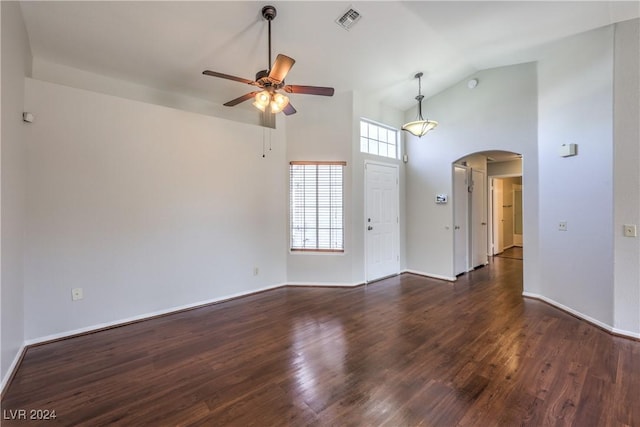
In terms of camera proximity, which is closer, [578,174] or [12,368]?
[12,368]

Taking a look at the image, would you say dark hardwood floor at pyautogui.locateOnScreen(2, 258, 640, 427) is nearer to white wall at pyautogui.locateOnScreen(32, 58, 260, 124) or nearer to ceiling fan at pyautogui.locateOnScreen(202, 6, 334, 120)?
ceiling fan at pyautogui.locateOnScreen(202, 6, 334, 120)

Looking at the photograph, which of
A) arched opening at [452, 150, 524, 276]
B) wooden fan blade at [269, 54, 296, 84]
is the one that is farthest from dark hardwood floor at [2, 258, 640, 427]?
wooden fan blade at [269, 54, 296, 84]

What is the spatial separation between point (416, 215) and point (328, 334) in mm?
3315

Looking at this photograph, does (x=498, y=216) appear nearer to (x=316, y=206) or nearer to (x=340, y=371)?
(x=316, y=206)

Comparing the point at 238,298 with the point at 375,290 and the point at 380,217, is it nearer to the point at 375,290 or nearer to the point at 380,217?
the point at 375,290

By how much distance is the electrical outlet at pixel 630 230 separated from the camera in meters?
2.72

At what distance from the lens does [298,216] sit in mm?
4590

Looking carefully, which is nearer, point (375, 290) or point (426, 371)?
point (426, 371)

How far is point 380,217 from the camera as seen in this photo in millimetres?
4938

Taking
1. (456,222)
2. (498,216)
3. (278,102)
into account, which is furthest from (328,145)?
(498,216)

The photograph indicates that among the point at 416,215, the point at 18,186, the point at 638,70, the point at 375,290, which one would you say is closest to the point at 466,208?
the point at 416,215

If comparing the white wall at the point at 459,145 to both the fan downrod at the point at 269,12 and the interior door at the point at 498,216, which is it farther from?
the fan downrod at the point at 269,12

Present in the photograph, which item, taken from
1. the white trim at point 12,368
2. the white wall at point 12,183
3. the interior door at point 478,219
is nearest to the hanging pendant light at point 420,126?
the interior door at point 478,219

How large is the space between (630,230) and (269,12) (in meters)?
4.30
